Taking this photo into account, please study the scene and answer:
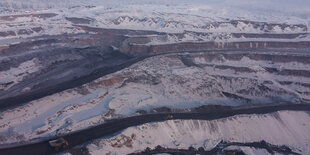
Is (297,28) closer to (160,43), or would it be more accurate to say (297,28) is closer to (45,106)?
(160,43)

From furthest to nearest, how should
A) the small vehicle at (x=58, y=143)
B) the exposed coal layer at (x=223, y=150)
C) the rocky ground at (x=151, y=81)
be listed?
1. the rocky ground at (x=151, y=81)
2. the exposed coal layer at (x=223, y=150)
3. the small vehicle at (x=58, y=143)

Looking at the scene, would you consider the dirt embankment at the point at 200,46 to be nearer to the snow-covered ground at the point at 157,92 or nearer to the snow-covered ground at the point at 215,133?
the snow-covered ground at the point at 157,92

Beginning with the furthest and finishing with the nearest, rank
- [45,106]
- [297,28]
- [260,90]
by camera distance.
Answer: [297,28] < [260,90] < [45,106]

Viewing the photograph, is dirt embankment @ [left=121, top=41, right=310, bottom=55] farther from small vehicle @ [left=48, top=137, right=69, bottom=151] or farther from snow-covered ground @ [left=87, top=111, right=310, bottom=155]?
small vehicle @ [left=48, top=137, right=69, bottom=151]

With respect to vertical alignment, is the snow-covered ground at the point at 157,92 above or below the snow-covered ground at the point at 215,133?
Answer: above

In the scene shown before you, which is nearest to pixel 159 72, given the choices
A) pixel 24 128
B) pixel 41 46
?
pixel 24 128

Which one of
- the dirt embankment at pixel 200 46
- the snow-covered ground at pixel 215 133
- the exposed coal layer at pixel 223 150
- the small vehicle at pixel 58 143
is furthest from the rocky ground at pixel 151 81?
the small vehicle at pixel 58 143

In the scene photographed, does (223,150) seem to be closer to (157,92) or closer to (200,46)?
(157,92)
